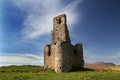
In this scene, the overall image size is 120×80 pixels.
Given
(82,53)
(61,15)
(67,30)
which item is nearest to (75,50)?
(82,53)

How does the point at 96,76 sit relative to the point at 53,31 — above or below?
below

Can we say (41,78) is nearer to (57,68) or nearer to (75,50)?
(57,68)

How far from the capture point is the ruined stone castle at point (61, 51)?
3726cm

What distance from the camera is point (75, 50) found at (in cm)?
4281

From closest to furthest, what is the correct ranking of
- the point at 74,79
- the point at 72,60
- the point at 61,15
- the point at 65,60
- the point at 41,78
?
the point at 74,79
the point at 41,78
the point at 65,60
the point at 72,60
the point at 61,15

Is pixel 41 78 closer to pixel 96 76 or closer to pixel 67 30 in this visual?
pixel 96 76

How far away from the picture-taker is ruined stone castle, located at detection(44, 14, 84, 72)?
37263mm

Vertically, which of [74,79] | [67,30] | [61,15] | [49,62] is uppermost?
[61,15]

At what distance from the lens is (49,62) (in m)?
42.9

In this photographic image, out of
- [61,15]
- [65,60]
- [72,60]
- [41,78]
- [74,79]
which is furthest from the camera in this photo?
[61,15]

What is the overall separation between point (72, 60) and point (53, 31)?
793 cm

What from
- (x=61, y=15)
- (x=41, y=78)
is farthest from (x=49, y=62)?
(x=41, y=78)

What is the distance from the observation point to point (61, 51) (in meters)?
37.4

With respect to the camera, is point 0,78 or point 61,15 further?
point 61,15
